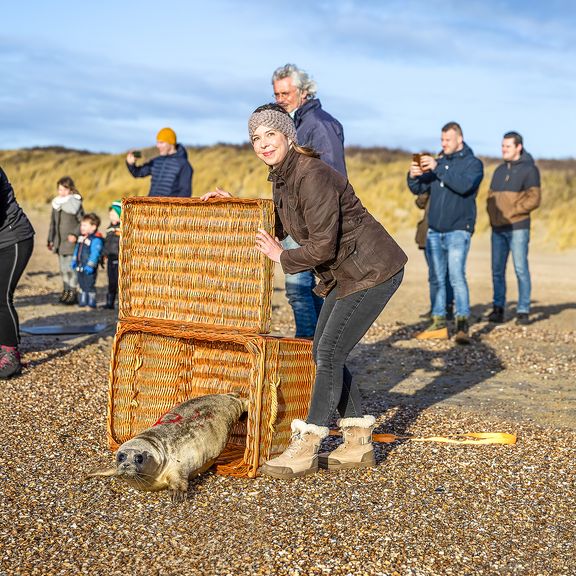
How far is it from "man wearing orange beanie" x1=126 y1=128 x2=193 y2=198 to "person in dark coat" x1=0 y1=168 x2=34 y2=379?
2790mm

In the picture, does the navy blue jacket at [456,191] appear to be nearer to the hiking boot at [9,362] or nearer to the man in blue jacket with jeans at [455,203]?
the man in blue jacket with jeans at [455,203]

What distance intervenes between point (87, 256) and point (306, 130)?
19.6 ft

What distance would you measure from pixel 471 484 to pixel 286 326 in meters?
6.09

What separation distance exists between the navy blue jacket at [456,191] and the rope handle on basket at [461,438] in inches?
154

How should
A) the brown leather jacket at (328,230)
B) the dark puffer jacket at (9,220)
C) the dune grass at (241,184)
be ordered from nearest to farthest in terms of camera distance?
the brown leather jacket at (328,230) → the dark puffer jacket at (9,220) → the dune grass at (241,184)

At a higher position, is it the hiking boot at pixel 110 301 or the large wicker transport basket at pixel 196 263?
the large wicker transport basket at pixel 196 263

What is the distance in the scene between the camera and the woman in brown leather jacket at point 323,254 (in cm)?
450

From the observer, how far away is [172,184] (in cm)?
977

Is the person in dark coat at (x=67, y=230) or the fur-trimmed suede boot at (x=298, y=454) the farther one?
the person in dark coat at (x=67, y=230)

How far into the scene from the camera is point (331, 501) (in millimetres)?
4434

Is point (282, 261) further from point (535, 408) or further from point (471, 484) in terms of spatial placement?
point (535, 408)

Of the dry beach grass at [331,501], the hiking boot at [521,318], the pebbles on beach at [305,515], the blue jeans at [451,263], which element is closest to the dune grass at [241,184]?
the hiking boot at [521,318]

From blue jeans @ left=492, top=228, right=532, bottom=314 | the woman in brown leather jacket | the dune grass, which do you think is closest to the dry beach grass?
the woman in brown leather jacket

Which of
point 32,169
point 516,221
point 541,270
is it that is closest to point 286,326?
point 516,221
